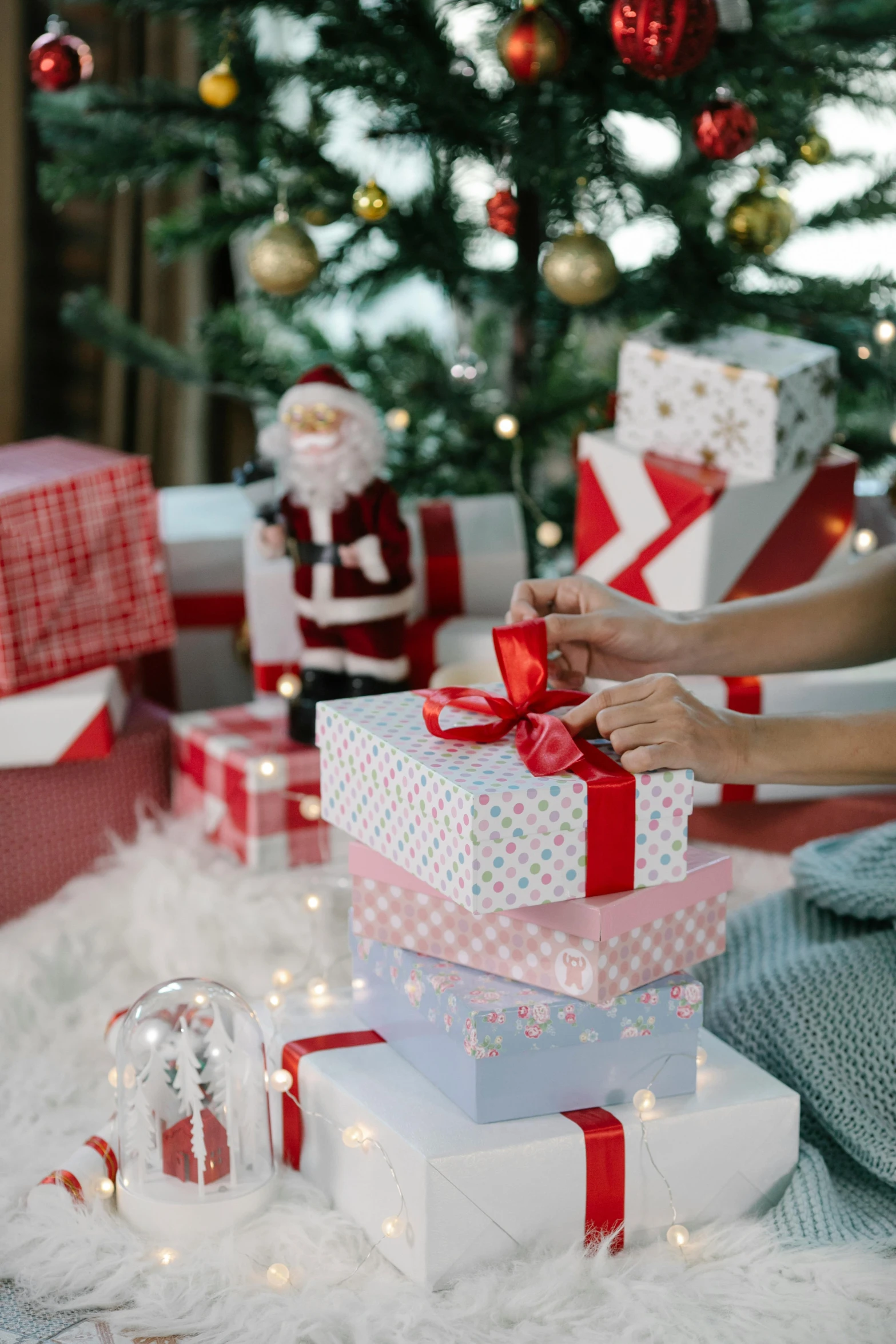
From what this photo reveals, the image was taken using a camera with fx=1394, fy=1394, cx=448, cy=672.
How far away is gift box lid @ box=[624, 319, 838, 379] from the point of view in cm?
155

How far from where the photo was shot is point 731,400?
5.08 ft

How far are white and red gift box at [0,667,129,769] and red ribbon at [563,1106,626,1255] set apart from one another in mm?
746

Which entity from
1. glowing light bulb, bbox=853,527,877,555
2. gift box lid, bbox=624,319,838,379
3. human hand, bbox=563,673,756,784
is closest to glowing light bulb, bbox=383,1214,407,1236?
human hand, bbox=563,673,756,784

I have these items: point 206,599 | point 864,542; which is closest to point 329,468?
point 206,599

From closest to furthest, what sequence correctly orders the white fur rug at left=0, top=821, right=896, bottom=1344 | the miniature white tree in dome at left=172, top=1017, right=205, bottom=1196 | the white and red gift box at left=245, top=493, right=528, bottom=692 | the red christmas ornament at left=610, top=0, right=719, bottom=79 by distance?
the white fur rug at left=0, top=821, right=896, bottom=1344 < the miniature white tree in dome at left=172, top=1017, right=205, bottom=1196 < the red christmas ornament at left=610, top=0, right=719, bottom=79 < the white and red gift box at left=245, top=493, right=528, bottom=692

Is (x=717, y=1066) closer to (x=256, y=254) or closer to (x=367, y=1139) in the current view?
(x=367, y=1139)

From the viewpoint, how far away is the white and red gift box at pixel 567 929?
3.03 ft

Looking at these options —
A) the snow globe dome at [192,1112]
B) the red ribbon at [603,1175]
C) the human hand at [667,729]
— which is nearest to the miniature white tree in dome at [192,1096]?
the snow globe dome at [192,1112]

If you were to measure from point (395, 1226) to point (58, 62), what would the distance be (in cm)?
126

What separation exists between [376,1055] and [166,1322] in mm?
233

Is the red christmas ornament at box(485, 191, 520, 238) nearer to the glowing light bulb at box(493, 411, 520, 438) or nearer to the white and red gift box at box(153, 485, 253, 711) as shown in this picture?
the glowing light bulb at box(493, 411, 520, 438)

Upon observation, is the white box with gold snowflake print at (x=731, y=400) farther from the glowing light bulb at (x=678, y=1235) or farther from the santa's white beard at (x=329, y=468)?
the glowing light bulb at (x=678, y=1235)

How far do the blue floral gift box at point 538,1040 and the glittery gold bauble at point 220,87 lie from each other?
3.31 ft

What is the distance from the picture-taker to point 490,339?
84.7 inches
